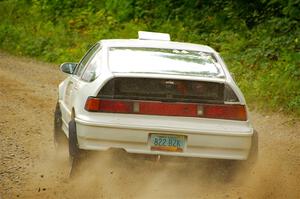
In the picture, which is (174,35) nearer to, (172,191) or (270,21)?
(270,21)

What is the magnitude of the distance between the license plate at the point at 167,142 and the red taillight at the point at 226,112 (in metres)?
0.37

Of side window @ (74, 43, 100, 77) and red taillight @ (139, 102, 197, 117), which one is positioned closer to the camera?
red taillight @ (139, 102, 197, 117)

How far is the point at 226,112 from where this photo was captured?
265 inches

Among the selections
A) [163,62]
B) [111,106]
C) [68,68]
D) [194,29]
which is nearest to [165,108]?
[111,106]

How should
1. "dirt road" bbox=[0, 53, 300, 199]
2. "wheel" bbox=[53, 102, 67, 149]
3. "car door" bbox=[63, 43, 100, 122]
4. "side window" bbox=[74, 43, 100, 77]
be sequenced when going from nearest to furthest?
"dirt road" bbox=[0, 53, 300, 199] → "car door" bbox=[63, 43, 100, 122] → "side window" bbox=[74, 43, 100, 77] → "wheel" bbox=[53, 102, 67, 149]

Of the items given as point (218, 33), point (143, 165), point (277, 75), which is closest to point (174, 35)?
point (218, 33)

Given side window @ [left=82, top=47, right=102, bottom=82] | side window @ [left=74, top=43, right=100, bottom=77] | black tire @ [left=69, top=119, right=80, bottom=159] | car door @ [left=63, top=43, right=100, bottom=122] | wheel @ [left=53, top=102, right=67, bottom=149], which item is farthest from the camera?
wheel @ [left=53, top=102, right=67, bottom=149]

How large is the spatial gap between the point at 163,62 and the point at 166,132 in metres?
0.89

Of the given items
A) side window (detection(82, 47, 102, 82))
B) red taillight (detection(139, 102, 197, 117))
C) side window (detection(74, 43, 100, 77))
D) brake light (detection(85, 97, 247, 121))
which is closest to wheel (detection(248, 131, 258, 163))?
brake light (detection(85, 97, 247, 121))

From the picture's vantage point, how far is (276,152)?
9.53 meters

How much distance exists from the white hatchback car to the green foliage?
19.0ft

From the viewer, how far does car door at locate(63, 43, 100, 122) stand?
7647 millimetres

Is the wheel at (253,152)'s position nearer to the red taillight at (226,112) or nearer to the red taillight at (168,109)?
the red taillight at (226,112)

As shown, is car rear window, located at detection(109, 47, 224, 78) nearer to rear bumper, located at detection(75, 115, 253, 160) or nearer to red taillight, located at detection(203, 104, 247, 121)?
red taillight, located at detection(203, 104, 247, 121)
